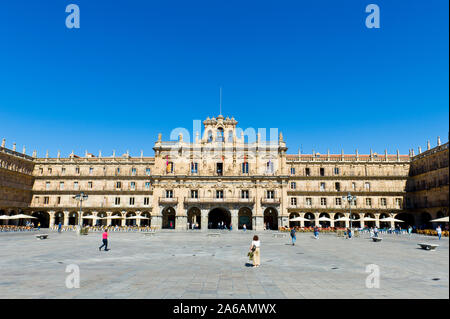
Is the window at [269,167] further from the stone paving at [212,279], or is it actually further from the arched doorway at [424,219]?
the stone paving at [212,279]

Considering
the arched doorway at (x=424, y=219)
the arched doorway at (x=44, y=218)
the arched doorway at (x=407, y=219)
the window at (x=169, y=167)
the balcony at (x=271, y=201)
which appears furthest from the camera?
the arched doorway at (x=44, y=218)

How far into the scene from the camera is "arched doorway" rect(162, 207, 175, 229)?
177 feet

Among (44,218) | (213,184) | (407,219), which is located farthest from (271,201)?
(44,218)

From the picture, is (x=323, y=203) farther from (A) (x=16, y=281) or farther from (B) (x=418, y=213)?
(A) (x=16, y=281)

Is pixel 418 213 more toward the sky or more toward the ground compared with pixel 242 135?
more toward the ground

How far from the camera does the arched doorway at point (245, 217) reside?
53.1 m

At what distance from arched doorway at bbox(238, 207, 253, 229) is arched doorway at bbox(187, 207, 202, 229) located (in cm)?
683

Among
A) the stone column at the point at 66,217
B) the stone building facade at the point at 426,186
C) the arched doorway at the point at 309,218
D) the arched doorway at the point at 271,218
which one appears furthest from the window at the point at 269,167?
the stone column at the point at 66,217

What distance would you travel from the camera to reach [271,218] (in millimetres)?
54594

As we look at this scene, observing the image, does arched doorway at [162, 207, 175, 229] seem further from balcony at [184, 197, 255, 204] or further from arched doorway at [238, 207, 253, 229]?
arched doorway at [238, 207, 253, 229]

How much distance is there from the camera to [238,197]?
52250mm

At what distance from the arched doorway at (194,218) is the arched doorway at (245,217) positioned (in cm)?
683

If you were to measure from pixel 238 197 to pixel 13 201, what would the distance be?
3744cm
